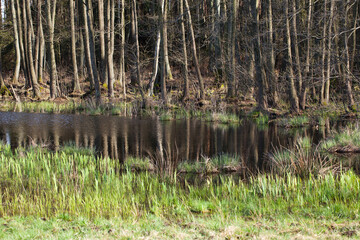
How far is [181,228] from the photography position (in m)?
4.69

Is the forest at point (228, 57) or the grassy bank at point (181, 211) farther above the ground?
the forest at point (228, 57)

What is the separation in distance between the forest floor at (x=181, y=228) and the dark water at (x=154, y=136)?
4.30m

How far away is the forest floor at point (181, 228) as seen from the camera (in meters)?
4.32

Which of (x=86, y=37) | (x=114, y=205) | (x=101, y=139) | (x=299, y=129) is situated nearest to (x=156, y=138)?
(x=101, y=139)

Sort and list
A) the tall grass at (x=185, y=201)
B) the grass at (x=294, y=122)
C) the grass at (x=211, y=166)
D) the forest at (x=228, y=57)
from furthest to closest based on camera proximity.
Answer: the forest at (x=228, y=57)
the grass at (x=294, y=122)
the grass at (x=211, y=166)
the tall grass at (x=185, y=201)

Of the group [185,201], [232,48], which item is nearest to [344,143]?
[185,201]

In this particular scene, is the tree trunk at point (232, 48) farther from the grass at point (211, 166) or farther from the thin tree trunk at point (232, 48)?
the grass at point (211, 166)

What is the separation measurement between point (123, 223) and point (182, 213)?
0.95 metres

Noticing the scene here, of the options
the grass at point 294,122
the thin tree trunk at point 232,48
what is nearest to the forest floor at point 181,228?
the grass at point 294,122

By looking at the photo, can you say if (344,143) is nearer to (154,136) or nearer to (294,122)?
(294,122)

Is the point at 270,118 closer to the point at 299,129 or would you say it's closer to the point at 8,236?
the point at 299,129

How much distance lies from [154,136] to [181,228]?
29.7ft

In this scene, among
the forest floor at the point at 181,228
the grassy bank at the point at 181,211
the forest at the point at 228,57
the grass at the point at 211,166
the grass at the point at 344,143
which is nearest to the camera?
the forest floor at the point at 181,228

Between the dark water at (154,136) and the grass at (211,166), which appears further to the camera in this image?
the dark water at (154,136)
